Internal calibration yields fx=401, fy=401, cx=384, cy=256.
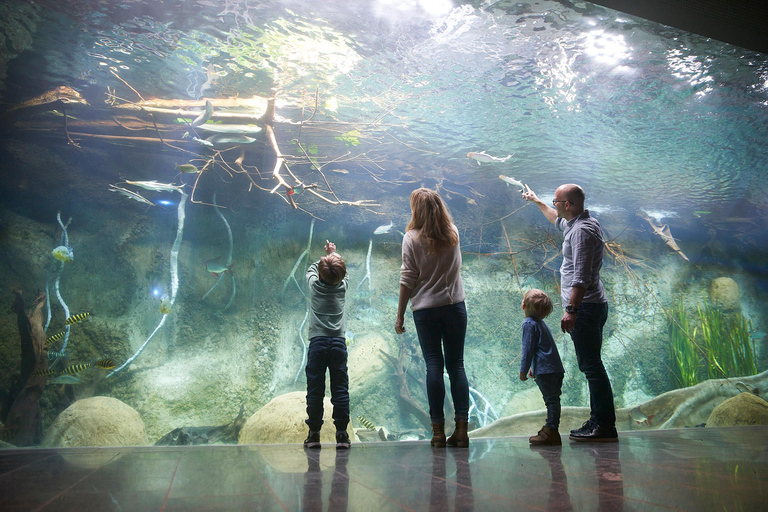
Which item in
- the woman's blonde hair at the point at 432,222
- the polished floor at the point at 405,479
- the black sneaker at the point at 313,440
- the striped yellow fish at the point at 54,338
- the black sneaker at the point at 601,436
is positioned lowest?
the black sneaker at the point at 313,440

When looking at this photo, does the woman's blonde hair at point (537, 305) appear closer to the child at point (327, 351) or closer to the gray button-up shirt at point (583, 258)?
the gray button-up shirt at point (583, 258)

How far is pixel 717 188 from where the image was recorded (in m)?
9.05

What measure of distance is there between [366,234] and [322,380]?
15.2ft

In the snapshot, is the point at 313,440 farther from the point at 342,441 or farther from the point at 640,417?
the point at 640,417

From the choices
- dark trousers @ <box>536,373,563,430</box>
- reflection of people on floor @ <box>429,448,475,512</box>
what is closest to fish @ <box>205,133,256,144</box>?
dark trousers @ <box>536,373,563,430</box>

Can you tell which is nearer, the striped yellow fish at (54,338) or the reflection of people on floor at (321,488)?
the reflection of people on floor at (321,488)

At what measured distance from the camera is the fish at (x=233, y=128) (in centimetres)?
605

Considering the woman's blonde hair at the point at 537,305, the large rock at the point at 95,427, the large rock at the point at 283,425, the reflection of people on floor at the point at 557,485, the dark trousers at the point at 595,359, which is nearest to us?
the reflection of people on floor at the point at 557,485

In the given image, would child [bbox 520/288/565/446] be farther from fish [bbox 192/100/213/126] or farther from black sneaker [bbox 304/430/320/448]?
fish [bbox 192/100/213/126]

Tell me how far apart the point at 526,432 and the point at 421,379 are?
7.11ft

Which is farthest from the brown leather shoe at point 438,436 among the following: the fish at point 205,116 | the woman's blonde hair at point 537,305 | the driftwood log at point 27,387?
the driftwood log at point 27,387

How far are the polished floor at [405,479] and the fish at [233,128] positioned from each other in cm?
471

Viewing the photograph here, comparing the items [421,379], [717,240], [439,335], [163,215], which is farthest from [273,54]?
[717,240]

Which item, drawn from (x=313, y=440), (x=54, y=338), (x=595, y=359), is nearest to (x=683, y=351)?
(x=595, y=359)
